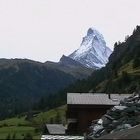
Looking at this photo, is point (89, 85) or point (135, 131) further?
point (89, 85)

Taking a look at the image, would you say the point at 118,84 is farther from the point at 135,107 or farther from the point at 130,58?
the point at 135,107

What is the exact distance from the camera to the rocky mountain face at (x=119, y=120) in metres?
32.6

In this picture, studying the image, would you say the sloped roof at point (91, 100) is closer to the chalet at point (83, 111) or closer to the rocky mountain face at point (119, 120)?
the chalet at point (83, 111)

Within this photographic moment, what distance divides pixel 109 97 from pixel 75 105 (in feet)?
22.7

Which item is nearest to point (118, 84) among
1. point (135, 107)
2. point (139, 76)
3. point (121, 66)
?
point (139, 76)

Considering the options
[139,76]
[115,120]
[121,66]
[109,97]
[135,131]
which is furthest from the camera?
[121,66]

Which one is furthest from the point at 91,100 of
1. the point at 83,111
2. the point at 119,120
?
the point at 119,120

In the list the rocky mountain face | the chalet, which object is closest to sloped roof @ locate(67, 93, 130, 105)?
the chalet

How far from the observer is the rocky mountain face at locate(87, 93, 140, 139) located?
107 ft

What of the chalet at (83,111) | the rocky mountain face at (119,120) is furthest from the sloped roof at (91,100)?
the rocky mountain face at (119,120)

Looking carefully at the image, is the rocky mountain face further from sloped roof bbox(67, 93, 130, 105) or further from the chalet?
sloped roof bbox(67, 93, 130, 105)

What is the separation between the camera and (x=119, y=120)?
3409 centimetres

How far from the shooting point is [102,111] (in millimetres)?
49156

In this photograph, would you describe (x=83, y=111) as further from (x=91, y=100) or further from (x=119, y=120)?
(x=119, y=120)
